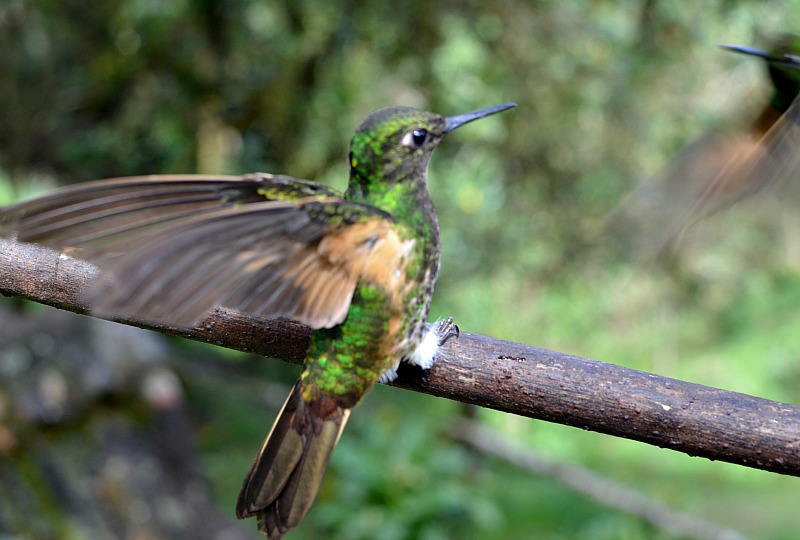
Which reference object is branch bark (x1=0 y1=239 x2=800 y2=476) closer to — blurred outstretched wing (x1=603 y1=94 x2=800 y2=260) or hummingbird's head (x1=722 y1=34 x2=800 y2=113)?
blurred outstretched wing (x1=603 y1=94 x2=800 y2=260)

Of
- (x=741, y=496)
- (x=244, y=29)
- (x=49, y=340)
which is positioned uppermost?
(x=244, y=29)

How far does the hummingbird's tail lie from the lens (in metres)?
1.38

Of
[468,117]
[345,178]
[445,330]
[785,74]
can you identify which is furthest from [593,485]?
[468,117]

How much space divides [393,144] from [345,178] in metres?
2.11

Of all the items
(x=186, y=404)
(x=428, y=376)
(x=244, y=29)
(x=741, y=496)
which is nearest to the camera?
(x=428, y=376)

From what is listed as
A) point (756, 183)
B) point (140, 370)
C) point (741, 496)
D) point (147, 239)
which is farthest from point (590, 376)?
point (741, 496)

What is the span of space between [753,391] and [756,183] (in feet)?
10.9

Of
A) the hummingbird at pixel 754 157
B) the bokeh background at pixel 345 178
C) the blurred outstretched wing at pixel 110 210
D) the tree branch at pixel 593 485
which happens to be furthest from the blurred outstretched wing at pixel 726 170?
the tree branch at pixel 593 485

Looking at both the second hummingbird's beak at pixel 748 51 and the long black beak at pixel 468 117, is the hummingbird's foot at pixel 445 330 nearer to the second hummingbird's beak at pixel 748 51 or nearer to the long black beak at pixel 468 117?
the long black beak at pixel 468 117

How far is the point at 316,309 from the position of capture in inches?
51.1

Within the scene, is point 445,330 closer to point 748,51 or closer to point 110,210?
point 110,210

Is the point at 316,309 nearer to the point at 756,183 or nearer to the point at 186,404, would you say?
the point at 756,183

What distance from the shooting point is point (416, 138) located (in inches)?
59.9

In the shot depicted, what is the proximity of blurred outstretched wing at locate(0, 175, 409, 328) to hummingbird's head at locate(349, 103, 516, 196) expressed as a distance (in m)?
0.14
